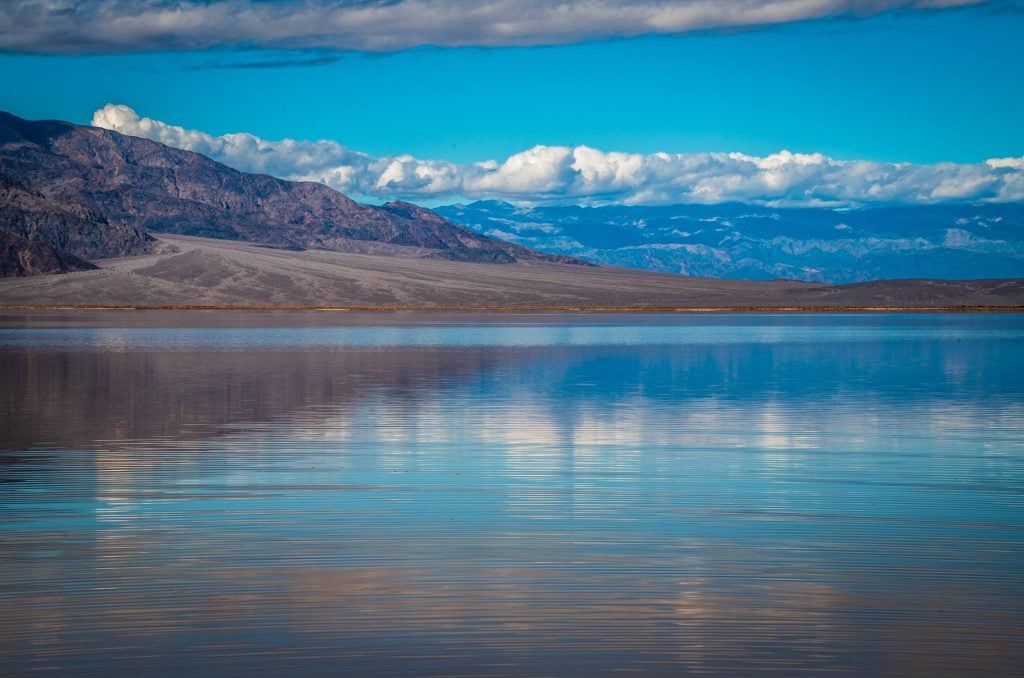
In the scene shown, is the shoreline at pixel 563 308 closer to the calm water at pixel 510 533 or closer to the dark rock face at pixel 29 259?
the dark rock face at pixel 29 259

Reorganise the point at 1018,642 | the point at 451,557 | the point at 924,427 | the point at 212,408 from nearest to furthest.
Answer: the point at 1018,642 < the point at 451,557 < the point at 924,427 < the point at 212,408

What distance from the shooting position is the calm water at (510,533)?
8.95m

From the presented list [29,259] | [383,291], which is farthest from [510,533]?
[29,259]

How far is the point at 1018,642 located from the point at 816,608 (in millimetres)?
1510

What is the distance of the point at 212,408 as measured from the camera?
26391mm

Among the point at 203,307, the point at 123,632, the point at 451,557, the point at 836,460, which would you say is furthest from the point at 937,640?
the point at 203,307

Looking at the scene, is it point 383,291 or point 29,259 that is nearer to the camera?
point 29,259

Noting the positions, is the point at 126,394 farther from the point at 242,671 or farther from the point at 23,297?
the point at 23,297

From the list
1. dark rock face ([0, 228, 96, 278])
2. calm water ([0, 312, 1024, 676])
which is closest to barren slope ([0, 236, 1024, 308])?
dark rock face ([0, 228, 96, 278])

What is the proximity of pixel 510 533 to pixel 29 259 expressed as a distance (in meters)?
180

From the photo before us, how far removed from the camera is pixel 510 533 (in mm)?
12898

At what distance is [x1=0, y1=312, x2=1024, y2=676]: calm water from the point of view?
8.95 meters

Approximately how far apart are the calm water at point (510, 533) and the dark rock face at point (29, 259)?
518 feet

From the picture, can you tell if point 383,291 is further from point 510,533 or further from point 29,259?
point 510,533
